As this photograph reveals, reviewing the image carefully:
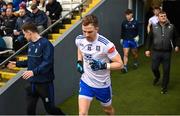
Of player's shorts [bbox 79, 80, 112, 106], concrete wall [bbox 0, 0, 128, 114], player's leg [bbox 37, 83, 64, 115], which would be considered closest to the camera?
player's shorts [bbox 79, 80, 112, 106]

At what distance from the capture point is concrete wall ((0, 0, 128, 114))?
7456 mm

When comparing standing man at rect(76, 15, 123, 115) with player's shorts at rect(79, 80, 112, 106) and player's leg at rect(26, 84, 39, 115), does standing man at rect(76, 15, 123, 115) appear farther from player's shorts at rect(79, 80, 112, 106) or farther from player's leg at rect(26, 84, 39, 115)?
player's leg at rect(26, 84, 39, 115)

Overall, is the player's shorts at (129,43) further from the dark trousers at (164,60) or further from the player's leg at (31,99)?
the player's leg at (31,99)

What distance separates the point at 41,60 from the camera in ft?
22.2

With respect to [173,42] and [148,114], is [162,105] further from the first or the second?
[173,42]

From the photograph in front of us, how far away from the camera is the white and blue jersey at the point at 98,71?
5793 millimetres

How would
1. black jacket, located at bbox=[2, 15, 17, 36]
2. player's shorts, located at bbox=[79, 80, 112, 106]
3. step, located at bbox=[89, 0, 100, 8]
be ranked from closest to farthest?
player's shorts, located at bbox=[79, 80, 112, 106] → black jacket, located at bbox=[2, 15, 17, 36] → step, located at bbox=[89, 0, 100, 8]

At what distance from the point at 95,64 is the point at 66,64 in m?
3.33

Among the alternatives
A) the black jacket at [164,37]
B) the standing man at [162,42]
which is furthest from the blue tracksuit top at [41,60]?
the black jacket at [164,37]

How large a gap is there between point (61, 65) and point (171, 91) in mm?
2583

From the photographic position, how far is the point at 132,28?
10852mm

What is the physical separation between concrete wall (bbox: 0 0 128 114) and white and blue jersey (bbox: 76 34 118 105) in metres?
1.97

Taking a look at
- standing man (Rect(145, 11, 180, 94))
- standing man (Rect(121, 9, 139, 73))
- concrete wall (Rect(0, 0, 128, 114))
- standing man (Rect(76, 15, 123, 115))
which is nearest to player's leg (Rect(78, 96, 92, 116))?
standing man (Rect(76, 15, 123, 115))

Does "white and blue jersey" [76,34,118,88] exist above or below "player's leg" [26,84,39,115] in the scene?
above
